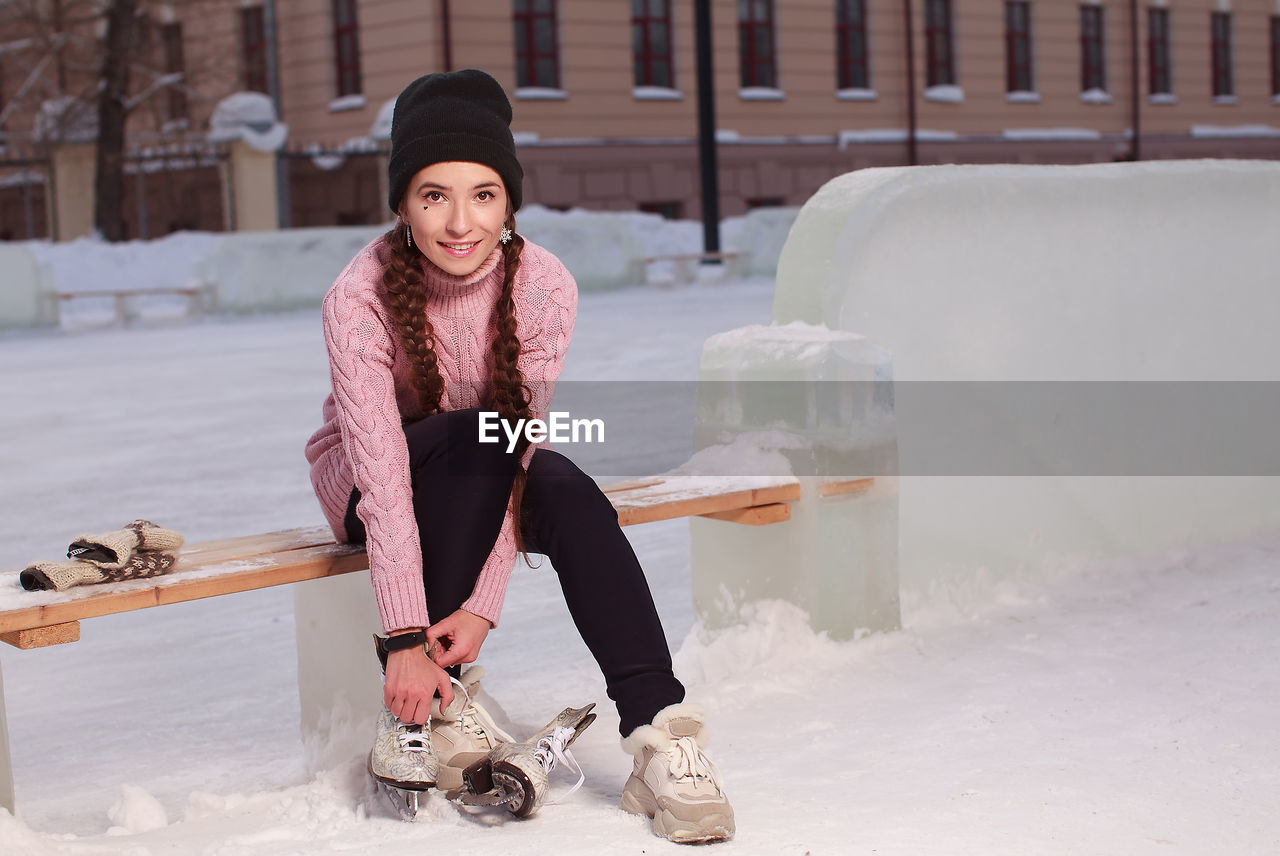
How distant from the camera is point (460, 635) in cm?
238

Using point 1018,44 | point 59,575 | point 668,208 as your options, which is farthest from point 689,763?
point 1018,44

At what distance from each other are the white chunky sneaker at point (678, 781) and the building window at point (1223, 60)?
97.1ft

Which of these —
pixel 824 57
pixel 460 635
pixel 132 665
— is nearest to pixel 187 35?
pixel 824 57

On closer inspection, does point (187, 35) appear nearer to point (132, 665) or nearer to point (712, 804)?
point (132, 665)

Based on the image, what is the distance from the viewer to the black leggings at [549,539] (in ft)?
Result: 7.57

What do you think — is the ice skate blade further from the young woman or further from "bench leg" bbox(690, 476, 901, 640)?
"bench leg" bbox(690, 476, 901, 640)

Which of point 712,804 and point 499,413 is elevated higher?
point 499,413

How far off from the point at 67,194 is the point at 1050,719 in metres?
20.3

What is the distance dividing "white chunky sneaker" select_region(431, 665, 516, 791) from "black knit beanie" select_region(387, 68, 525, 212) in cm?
83

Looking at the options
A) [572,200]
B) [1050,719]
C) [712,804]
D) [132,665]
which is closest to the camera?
[712,804]

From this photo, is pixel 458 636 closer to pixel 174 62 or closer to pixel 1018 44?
pixel 174 62

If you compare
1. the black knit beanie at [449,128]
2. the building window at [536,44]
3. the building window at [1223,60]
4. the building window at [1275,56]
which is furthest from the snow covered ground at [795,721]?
the building window at [1275,56]

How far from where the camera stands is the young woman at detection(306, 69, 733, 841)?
2.28 m

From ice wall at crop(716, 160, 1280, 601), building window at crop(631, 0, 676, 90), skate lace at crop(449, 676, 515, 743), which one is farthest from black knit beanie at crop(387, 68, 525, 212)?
building window at crop(631, 0, 676, 90)
